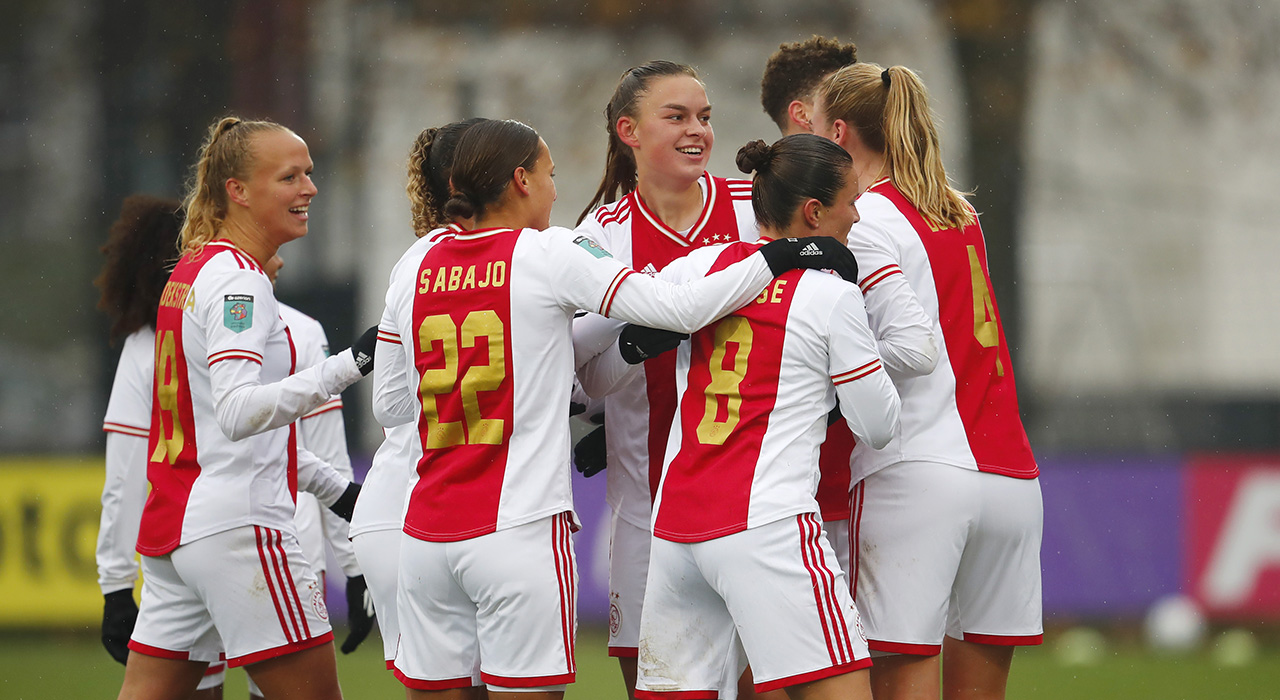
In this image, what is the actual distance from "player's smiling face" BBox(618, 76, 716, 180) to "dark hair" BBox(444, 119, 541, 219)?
0.58m

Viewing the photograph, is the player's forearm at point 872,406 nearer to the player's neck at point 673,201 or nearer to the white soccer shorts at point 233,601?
the player's neck at point 673,201

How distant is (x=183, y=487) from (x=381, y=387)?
77 centimetres

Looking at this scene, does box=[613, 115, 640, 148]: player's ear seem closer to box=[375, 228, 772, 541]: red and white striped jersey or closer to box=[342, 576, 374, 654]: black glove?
box=[375, 228, 772, 541]: red and white striped jersey

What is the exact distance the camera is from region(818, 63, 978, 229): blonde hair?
3.55m

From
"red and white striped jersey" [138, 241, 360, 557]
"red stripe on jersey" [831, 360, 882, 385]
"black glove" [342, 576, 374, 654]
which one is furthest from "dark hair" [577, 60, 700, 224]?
"black glove" [342, 576, 374, 654]

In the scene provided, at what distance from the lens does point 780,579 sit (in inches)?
119

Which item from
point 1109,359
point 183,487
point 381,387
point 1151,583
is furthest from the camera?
point 1109,359

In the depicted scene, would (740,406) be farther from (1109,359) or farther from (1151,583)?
(1109,359)

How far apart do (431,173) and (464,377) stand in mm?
783

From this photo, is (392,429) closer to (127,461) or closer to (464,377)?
(464,377)

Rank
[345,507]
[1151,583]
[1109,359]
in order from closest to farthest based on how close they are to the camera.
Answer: [345,507] → [1151,583] → [1109,359]

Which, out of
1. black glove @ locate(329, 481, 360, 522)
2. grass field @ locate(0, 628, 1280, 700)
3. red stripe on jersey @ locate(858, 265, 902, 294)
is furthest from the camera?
grass field @ locate(0, 628, 1280, 700)

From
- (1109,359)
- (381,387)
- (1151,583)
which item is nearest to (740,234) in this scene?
(381,387)

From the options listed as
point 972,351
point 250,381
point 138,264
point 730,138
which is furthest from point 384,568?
point 730,138
